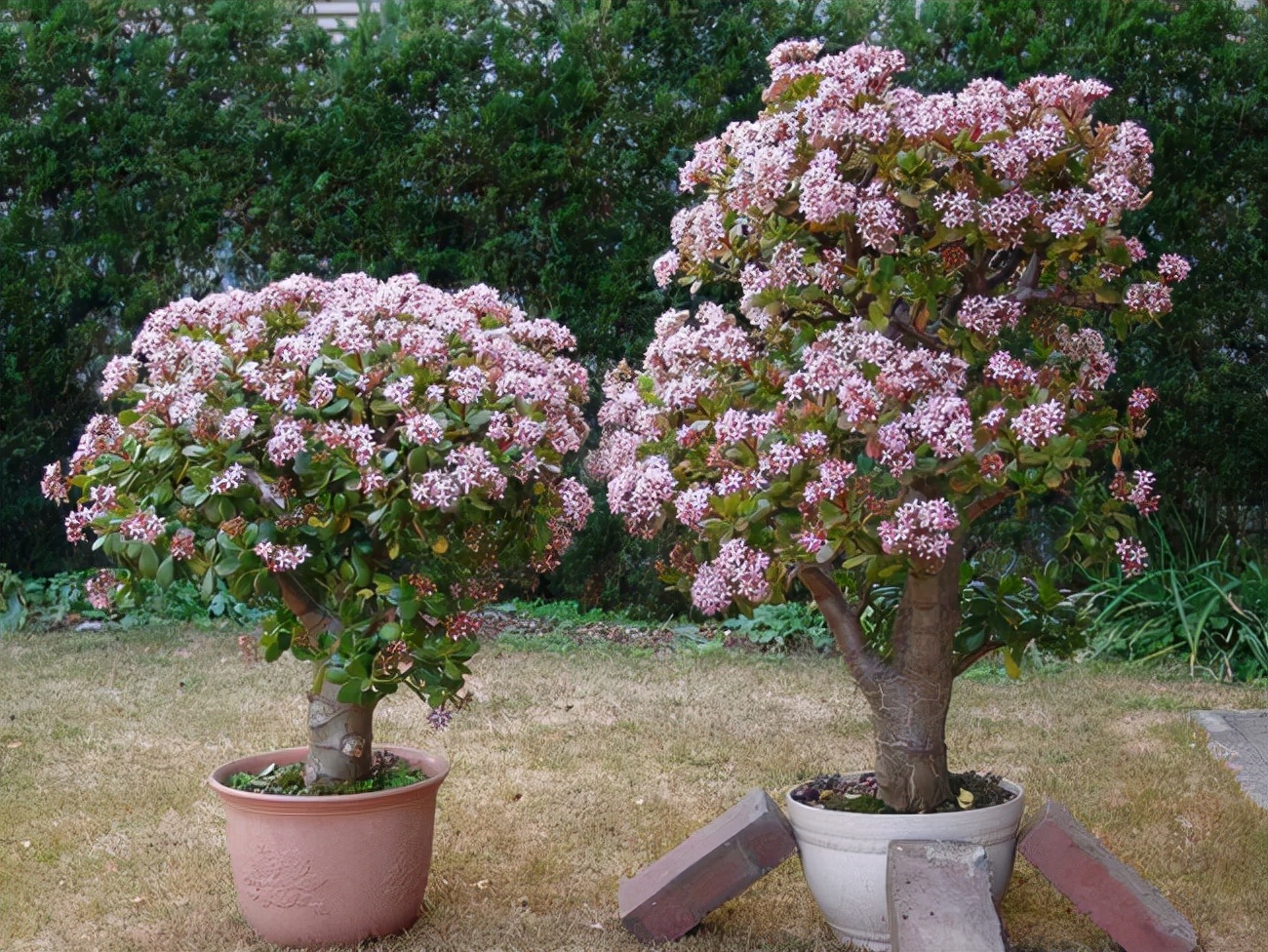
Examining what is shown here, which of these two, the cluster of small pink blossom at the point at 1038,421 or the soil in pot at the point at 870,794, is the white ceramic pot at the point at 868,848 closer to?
the soil in pot at the point at 870,794

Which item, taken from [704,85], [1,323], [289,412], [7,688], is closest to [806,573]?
[289,412]

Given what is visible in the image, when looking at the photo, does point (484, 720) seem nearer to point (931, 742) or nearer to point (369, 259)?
point (931, 742)

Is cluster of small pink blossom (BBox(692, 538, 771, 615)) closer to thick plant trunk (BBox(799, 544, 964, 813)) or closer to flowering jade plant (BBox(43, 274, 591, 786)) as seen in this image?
thick plant trunk (BBox(799, 544, 964, 813))

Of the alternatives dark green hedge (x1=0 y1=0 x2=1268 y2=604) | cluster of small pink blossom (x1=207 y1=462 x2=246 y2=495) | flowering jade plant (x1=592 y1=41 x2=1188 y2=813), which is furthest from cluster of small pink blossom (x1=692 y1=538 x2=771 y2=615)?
dark green hedge (x1=0 y1=0 x2=1268 y2=604)

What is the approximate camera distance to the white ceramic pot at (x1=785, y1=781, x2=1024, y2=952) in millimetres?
2641

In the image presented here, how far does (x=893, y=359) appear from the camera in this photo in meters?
2.51

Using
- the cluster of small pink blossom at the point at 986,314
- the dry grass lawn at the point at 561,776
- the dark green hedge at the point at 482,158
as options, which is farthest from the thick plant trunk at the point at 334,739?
the dark green hedge at the point at 482,158

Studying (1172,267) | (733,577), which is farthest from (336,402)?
(1172,267)

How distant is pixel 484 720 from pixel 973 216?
2.83m

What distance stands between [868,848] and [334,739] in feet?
3.92

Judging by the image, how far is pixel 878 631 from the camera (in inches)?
121

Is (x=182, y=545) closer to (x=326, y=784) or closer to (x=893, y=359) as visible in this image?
(x=326, y=784)

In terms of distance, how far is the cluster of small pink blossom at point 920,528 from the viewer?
2355 millimetres

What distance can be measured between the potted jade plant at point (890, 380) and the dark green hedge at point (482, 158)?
354cm
